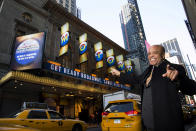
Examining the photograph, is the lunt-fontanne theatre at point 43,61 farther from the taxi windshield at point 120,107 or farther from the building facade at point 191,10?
the building facade at point 191,10

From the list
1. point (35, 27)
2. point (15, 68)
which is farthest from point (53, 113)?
point (35, 27)

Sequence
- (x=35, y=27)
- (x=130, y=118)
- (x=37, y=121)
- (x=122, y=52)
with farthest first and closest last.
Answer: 1. (x=122, y=52)
2. (x=35, y=27)
3. (x=37, y=121)
4. (x=130, y=118)

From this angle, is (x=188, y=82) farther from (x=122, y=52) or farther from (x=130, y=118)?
(x=122, y=52)

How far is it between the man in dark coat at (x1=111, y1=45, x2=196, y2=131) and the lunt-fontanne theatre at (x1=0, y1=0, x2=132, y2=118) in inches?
334

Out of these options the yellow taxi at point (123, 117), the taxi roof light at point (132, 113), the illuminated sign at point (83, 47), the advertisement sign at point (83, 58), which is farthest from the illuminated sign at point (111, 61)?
the taxi roof light at point (132, 113)

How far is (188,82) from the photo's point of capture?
1.71 m

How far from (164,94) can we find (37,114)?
6362 mm

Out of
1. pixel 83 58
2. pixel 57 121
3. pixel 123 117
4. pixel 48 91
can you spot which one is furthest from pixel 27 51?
pixel 123 117

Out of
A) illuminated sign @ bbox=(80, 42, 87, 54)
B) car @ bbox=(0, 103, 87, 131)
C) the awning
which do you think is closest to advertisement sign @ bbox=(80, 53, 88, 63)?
illuminated sign @ bbox=(80, 42, 87, 54)

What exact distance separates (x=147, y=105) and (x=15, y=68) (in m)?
13.8

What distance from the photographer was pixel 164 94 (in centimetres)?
172

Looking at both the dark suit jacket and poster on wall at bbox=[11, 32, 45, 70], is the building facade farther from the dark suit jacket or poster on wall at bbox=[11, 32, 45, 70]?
poster on wall at bbox=[11, 32, 45, 70]

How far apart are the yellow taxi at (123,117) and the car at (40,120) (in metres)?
2.86

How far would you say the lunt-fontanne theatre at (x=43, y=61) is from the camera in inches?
491
